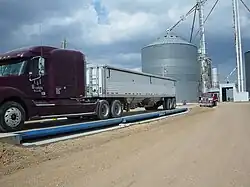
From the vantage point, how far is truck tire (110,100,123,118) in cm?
1877

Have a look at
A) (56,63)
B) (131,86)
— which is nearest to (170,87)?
(131,86)

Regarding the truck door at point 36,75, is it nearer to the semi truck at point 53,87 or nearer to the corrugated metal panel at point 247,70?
the semi truck at point 53,87

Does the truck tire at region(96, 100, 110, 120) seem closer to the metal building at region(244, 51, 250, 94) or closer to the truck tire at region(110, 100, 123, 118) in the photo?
the truck tire at region(110, 100, 123, 118)

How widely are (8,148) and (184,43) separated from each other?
7318cm

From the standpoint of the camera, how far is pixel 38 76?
13.6 m

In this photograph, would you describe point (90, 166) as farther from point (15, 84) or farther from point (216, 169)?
point (15, 84)

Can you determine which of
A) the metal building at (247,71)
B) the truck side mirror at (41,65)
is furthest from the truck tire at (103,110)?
the metal building at (247,71)

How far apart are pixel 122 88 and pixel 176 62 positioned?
5874cm

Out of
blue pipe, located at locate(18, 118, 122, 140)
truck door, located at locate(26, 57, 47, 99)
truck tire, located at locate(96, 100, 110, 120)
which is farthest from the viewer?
truck tire, located at locate(96, 100, 110, 120)

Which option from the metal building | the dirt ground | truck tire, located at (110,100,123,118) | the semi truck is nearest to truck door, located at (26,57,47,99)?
the semi truck

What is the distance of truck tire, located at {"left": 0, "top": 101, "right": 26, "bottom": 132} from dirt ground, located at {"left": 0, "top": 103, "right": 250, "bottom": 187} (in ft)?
6.01

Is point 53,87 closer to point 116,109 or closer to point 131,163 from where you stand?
point 116,109

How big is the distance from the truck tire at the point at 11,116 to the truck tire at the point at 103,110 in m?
5.63

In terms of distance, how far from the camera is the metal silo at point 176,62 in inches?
3059
